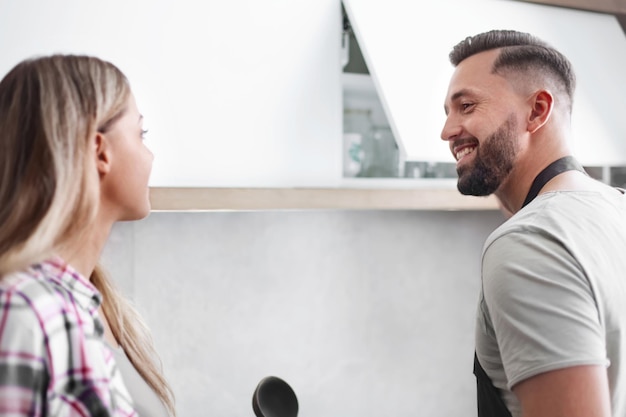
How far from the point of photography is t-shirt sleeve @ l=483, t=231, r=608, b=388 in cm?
84

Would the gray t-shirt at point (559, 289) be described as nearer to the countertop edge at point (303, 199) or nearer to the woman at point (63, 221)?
the woman at point (63, 221)

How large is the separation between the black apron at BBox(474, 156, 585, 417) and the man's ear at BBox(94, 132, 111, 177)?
55 cm

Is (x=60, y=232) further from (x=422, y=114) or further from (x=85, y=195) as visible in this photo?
(x=422, y=114)

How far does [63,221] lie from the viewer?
31.0 inches

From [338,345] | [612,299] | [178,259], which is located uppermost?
[612,299]

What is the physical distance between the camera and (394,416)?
203cm

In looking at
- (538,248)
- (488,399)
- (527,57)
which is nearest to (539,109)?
(527,57)

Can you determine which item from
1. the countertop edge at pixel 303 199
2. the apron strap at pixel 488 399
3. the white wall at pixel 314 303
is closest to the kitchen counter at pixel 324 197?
the countertop edge at pixel 303 199

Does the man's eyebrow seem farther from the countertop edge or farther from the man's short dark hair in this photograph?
the countertop edge

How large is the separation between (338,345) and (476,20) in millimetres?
878

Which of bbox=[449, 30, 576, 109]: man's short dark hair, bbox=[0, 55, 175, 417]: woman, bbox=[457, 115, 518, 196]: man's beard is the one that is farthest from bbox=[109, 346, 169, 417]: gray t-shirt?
bbox=[449, 30, 576, 109]: man's short dark hair

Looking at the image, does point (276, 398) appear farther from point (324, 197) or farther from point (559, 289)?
point (559, 289)

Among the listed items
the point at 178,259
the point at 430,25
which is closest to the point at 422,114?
the point at 430,25

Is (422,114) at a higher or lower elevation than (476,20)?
lower
